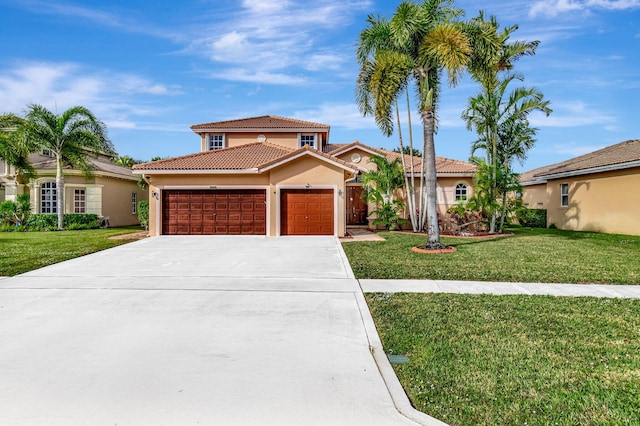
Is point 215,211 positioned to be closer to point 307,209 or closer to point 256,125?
point 307,209

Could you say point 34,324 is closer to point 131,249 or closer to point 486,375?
point 486,375

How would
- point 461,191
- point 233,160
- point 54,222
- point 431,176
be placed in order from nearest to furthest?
point 431,176 → point 233,160 → point 461,191 → point 54,222

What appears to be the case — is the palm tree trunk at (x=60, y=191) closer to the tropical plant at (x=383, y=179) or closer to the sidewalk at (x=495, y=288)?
the tropical plant at (x=383, y=179)

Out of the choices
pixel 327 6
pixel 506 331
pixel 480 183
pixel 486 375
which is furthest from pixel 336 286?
pixel 480 183

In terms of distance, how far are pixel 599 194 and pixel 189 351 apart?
2231cm

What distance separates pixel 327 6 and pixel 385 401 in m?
13.7

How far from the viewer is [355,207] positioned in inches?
973

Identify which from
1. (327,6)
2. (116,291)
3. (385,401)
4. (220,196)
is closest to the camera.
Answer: (385,401)

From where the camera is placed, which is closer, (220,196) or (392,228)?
(220,196)

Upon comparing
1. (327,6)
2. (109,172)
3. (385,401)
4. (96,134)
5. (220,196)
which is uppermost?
(327,6)

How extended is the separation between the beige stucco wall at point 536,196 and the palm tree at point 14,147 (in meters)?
31.2

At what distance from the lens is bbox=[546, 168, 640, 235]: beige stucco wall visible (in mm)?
17938

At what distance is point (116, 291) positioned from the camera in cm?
768

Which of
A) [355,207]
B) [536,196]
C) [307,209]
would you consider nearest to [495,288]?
[307,209]
